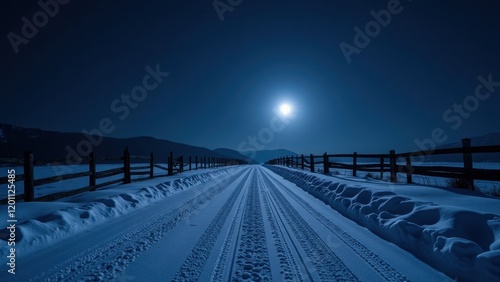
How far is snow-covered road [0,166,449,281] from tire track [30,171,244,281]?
10 millimetres

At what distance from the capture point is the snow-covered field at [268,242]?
261cm

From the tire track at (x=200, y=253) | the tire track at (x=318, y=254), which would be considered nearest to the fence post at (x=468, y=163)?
the tire track at (x=318, y=254)

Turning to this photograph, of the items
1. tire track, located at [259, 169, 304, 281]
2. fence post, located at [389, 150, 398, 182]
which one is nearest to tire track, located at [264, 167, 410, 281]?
tire track, located at [259, 169, 304, 281]

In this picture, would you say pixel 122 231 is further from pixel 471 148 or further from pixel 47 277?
pixel 471 148

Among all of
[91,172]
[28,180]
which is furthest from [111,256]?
[91,172]

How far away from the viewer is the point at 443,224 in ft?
10.5

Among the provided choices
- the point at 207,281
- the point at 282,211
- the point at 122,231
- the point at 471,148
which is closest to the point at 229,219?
the point at 282,211

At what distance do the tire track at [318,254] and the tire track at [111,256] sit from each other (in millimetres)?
2216

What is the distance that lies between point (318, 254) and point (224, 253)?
1.23 meters

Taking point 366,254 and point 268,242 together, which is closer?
point 366,254

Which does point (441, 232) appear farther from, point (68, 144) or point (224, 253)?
point (68, 144)

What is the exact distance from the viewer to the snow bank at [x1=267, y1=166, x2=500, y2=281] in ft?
8.10

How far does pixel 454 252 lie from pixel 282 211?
3.36 metres

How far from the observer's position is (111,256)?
3.08 m
